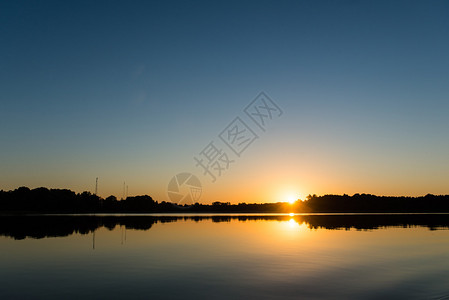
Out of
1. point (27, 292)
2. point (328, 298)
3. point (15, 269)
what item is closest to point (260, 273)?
point (328, 298)

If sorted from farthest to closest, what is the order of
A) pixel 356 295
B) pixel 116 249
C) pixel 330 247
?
pixel 330 247
pixel 116 249
pixel 356 295

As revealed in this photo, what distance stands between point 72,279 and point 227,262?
1334 centimetres

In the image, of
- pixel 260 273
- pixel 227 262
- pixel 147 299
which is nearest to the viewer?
pixel 147 299

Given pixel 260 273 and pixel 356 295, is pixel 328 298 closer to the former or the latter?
pixel 356 295

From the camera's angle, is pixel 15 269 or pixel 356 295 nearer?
pixel 356 295

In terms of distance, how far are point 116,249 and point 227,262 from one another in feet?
49.4

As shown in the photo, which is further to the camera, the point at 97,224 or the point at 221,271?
the point at 97,224

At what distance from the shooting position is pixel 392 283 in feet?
82.1

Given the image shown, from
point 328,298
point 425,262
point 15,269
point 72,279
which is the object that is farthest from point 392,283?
point 15,269

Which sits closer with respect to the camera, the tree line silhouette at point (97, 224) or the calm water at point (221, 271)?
the calm water at point (221, 271)

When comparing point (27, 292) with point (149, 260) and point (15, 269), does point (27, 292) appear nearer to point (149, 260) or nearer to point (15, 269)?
point (15, 269)

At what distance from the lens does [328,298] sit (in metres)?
20.5

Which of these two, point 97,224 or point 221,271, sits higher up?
point 97,224

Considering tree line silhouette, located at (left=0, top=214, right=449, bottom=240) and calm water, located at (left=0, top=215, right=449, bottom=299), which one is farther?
tree line silhouette, located at (left=0, top=214, right=449, bottom=240)
